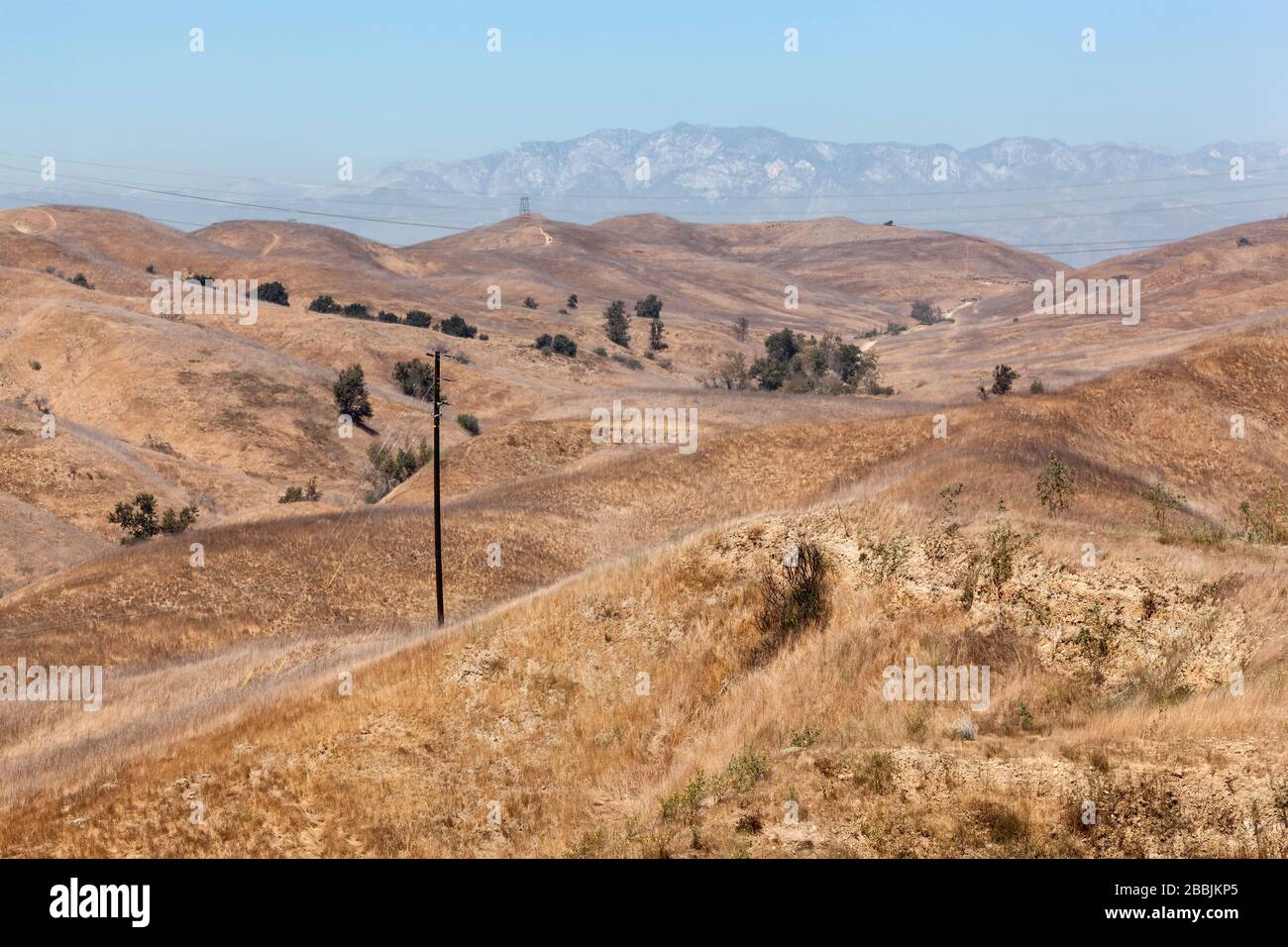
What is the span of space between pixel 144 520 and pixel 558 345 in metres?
68.5

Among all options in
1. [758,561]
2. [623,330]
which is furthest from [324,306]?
[758,561]

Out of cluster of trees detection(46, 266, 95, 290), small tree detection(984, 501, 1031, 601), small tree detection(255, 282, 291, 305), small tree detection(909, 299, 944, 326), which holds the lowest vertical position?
small tree detection(984, 501, 1031, 601)

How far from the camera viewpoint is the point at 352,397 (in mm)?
88625

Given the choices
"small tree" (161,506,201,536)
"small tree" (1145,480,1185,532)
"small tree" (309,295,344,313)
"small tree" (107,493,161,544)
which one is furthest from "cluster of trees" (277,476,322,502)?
"small tree" (309,295,344,313)

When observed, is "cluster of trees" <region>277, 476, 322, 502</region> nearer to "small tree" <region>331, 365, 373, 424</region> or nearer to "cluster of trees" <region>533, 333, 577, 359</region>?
"small tree" <region>331, 365, 373, 424</region>

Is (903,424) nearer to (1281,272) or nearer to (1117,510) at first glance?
(1117,510)

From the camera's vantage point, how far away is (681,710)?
1973 centimetres

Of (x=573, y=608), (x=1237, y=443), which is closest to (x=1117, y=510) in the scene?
(x=1237, y=443)

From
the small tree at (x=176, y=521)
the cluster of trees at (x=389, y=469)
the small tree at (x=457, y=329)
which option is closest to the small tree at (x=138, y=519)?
the small tree at (x=176, y=521)

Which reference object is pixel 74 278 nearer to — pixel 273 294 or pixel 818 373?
pixel 273 294

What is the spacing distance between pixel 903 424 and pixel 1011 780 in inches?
1736

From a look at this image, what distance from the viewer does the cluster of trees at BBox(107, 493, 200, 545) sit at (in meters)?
56.2

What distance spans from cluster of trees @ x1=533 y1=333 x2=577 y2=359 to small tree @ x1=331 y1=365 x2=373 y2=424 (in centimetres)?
3300

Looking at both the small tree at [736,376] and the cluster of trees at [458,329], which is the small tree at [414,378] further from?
the small tree at [736,376]
